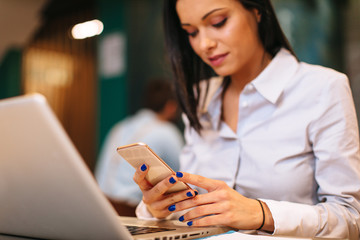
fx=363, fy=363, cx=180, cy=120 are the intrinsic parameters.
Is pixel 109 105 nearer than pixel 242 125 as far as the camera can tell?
No

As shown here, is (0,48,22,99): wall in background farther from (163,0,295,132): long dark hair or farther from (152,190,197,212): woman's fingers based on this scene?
(152,190,197,212): woman's fingers

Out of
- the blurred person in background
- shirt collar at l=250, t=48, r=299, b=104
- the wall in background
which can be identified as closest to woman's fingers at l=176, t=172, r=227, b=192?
shirt collar at l=250, t=48, r=299, b=104

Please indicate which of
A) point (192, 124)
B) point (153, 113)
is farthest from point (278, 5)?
point (192, 124)

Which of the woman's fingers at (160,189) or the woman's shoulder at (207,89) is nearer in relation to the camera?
the woman's fingers at (160,189)

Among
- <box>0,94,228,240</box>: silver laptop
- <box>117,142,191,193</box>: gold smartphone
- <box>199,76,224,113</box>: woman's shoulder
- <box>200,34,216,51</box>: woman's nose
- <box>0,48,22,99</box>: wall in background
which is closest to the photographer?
<box>0,94,228,240</box>: silver laptop

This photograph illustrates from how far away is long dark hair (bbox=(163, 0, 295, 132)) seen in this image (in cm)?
121

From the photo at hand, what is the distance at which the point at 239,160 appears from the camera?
3.66 ft

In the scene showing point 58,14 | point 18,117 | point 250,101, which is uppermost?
point 58,14

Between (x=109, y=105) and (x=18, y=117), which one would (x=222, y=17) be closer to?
(x=18, y=117)

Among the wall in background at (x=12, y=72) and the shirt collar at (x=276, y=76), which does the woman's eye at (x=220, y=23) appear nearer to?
the shirt collar at (x=276, y=76)

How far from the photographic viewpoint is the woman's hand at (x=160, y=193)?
2.56 feet

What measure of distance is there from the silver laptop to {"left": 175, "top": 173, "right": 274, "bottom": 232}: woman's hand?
0.15m

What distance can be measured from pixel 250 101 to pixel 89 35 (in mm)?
4202

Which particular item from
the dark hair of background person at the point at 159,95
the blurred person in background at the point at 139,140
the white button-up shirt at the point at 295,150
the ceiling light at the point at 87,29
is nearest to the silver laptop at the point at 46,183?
the white button-up shirt at the point at 295,150
